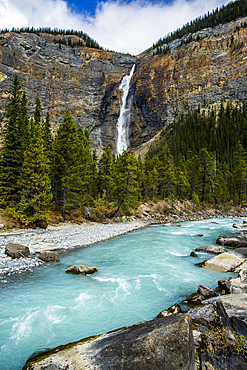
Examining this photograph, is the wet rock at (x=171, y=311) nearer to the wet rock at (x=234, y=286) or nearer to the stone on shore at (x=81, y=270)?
the wet rock at (x=234, y=286)

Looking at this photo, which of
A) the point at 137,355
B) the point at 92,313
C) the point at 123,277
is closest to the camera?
the point at 137,355

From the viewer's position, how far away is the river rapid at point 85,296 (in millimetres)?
5198

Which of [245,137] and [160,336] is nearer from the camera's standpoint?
[160,336]

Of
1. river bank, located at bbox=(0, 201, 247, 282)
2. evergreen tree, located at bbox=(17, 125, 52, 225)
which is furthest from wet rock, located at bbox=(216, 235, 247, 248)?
evergreen tree, located at bbox=(17, 125, 52, 225)

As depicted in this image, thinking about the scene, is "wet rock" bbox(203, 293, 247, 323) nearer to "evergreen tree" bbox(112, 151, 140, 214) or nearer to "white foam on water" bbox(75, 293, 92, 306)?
"white foam on water" bbox(75, 293, 92, 306)

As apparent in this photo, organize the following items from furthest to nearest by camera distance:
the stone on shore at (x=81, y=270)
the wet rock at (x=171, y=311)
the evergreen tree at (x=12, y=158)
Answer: the evergreen tree at (x=12, y=158)
the stone on shore at (x=81, y=270)
the wet rock at (x=171, y=311)

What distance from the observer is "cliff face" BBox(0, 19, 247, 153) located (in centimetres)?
9281

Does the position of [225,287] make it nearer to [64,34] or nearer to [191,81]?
[191,81]

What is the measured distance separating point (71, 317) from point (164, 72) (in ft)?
401

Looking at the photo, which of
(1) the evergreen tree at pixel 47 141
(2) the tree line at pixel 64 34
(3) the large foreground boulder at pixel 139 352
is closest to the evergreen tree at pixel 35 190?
(1) the evergreen tree at pixel 47 141

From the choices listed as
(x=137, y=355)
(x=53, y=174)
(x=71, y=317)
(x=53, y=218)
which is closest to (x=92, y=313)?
(x=71, y=317)

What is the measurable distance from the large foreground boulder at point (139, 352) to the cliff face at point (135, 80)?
289 ft

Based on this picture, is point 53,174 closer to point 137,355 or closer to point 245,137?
point 137,355

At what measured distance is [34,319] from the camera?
19.1 feet
